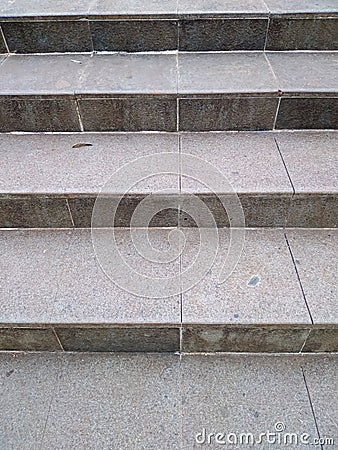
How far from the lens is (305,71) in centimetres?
207

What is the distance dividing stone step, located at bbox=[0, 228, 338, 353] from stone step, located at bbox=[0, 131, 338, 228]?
0.10m

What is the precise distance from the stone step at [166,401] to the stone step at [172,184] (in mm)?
621

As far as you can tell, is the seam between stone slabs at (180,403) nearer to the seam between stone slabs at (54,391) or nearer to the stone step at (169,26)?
the seam between stone slabs at (54,391)

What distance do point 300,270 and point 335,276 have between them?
0.47ft

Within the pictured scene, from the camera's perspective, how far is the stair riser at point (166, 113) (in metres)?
1.95

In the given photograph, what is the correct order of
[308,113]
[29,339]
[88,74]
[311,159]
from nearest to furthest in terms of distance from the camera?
[29,339], [311,159], [308,113], [88,74]

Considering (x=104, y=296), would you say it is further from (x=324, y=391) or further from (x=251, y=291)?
(x=324, y=391)

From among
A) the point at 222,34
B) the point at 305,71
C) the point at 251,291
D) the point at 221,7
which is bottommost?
the point at 251,291

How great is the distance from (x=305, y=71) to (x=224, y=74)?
44cm

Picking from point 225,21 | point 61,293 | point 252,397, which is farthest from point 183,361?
point 225,21

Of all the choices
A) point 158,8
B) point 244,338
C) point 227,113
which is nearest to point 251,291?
point 244,338

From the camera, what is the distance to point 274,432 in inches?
56.5

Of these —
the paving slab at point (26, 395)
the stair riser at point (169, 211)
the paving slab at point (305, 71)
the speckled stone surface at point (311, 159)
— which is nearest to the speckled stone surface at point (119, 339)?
the paving slab at point (26, 395)

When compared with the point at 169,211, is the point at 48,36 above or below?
above
